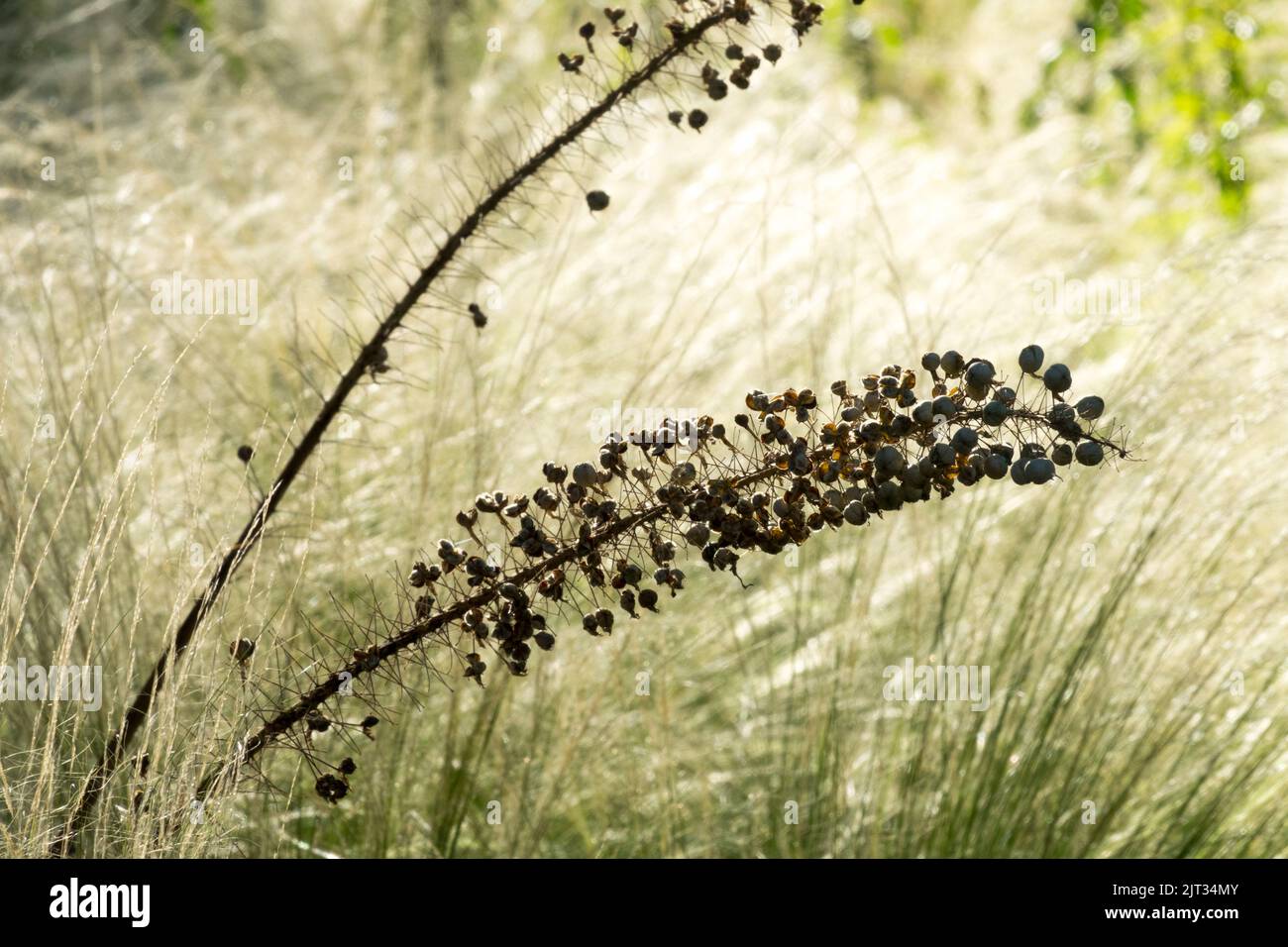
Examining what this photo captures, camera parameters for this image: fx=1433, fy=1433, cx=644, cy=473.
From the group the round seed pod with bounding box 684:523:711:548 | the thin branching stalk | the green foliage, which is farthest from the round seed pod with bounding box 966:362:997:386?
the green foliage

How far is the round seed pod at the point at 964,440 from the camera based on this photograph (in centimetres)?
118

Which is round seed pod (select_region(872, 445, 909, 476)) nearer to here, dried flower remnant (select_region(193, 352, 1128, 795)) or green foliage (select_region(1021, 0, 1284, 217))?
dried flower remnant (select_region(193, 352, 1128, 795))

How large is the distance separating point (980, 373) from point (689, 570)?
66.2 inches

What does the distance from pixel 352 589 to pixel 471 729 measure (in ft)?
1.18

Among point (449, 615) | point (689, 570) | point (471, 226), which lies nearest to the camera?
point (449, 615)

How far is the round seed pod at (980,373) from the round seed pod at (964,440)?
0.04 metres

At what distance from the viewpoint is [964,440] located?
1179mm

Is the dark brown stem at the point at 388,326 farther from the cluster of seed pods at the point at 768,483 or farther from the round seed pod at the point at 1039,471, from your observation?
the round seed pod at the point at 1039,471

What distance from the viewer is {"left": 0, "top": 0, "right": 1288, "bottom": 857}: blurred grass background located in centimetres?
208

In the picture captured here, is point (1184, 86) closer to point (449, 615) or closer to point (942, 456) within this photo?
point (942, 456)

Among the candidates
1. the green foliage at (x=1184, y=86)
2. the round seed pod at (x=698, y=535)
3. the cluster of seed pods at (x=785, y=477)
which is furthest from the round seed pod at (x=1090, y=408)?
the green foliage at (x=1184, y=86)

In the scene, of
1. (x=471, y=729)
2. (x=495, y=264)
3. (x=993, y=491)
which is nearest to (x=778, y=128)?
(x=495, y=264)

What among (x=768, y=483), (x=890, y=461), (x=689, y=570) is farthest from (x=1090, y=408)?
(x=689, y=570)

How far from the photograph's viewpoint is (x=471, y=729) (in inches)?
99.6
